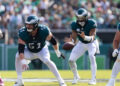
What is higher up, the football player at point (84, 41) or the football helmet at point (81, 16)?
the football helmet at point (81, 16)

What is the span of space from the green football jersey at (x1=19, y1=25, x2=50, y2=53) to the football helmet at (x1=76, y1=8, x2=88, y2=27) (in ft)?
4.73

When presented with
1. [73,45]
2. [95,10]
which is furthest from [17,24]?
[73,45]

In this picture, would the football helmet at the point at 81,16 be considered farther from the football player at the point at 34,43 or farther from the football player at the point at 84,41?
the football player at the point at 34,43

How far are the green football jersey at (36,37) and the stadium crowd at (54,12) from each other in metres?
9.24

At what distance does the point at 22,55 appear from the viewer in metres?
8.74

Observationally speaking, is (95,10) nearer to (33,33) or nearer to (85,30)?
(85,30)

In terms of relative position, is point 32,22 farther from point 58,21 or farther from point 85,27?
point 58,21

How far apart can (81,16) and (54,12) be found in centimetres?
948

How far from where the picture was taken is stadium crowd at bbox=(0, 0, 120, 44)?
60.4ft

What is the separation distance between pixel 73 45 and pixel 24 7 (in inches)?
335

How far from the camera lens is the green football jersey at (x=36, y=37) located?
8.82 metres

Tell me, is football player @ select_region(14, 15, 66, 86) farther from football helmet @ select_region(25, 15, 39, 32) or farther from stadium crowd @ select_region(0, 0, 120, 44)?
stadium crowd @ select_region(0, 0, 120, 44)

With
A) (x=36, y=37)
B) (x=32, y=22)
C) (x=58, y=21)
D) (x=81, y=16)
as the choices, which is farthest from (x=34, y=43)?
(x=58, y=21)

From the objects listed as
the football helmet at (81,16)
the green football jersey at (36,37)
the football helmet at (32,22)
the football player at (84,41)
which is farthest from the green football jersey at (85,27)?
the football helmet at (32,22)
